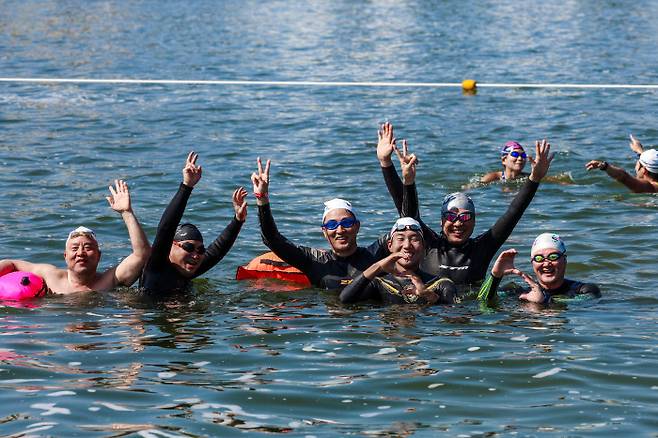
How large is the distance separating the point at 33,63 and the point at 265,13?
16421 mm

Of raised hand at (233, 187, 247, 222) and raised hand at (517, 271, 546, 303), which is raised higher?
raised hand at (233, 187, 247, 222)

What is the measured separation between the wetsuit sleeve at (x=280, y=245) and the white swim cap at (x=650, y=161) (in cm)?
702

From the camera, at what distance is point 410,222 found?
11.3 m

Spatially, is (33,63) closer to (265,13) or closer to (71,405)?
(265,13)

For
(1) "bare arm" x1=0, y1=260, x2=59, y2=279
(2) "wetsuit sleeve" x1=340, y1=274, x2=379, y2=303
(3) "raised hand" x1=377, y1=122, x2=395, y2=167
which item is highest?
(3) "raised hand" x1=377, y1=122, x2=395, y2=167

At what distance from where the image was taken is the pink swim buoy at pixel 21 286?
1191 centimetres

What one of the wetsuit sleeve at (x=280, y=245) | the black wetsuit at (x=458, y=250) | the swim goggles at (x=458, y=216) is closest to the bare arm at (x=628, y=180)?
the black wetsuit at (x=458, y=250)

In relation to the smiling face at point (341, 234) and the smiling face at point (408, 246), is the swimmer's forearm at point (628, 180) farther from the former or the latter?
the smiling face at point (408, 246)

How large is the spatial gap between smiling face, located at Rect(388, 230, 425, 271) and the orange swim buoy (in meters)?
1.56

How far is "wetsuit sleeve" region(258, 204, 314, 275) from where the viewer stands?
11.5 metres

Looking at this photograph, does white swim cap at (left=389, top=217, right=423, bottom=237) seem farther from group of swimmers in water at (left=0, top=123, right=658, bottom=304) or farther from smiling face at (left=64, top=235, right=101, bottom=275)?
smiling face at (left=64, top=235, right=101, bottom=275)

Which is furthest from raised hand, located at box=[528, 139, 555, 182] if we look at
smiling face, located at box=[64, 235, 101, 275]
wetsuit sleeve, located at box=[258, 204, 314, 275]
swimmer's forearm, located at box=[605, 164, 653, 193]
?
swimmer's forearm, located at box=[605, 164, 653, 193]

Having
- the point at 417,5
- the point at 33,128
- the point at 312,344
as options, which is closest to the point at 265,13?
the point at 417,5

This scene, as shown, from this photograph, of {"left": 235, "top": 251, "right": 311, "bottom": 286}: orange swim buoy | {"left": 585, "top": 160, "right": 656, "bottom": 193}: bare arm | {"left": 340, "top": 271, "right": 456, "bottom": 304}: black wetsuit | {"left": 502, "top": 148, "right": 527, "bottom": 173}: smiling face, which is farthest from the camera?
{"left": 502, "top": 148, "right": 527, "bottom": 173}: smiling face
